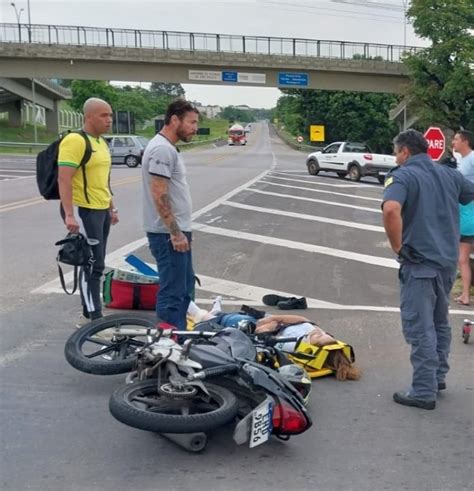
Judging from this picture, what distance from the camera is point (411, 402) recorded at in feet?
16.0

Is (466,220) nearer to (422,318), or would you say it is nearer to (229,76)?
(422,318)

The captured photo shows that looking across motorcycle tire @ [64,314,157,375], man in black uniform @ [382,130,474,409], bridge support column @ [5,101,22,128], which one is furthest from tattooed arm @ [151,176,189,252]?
bridge support column @ [5,101,22,128]

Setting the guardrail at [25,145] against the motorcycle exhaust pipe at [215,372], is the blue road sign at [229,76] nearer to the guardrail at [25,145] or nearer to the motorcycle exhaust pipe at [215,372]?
the guardrail at [25,145]

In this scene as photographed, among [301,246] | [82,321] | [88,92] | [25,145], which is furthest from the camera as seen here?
[88,92]

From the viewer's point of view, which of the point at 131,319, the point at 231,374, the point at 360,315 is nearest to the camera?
the point at 231,374

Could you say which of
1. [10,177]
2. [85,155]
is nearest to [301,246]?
[85,155]

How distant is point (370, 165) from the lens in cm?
2800

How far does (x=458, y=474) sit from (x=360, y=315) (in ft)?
11.9

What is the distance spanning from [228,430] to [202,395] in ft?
1.08

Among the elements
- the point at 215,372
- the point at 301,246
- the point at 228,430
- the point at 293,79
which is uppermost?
the point at 293,79

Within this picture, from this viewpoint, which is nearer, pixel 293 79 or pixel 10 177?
pixel 10 177

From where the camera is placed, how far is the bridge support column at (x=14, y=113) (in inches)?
2586

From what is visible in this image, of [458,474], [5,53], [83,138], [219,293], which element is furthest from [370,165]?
[5,53]

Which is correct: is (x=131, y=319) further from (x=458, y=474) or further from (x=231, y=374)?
(x=458, y=474)
